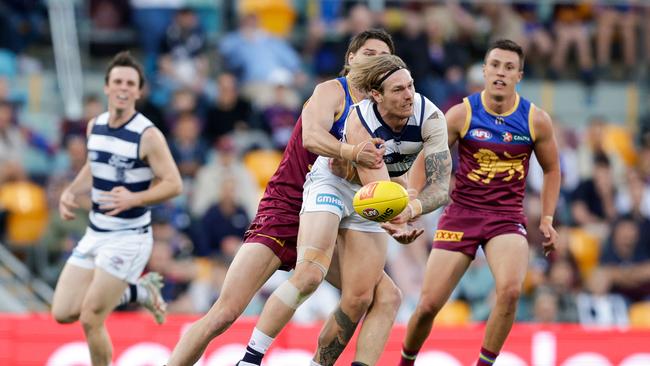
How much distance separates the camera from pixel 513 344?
39.6ft

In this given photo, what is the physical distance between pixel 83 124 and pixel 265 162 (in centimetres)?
234

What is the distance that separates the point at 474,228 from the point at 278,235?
5.77 feet

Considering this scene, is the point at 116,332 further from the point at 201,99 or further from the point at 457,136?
the point at 201,99

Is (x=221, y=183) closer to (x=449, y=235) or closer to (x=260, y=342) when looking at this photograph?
(x=449, y=235)

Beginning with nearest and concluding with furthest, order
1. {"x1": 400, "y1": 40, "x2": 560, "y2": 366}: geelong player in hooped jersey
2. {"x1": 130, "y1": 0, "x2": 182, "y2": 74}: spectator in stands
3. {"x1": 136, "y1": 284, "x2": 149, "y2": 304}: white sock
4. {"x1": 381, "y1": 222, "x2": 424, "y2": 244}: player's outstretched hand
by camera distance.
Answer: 1. {"x1": 381, "y1": 222, "x2": 424, "y2": 244}: player's outstretched hand
2. {"x1": 400, "y1": 40, "x2": 560, "y2": 366}: geelong player in hooped jersey
3. {"x1": 136, "y1": 284, "x2": 149, "y2": 304}: white sock
4. {"x1": 130, "y1": 0, "x2": 182, "y2": 74}: spectator in stands

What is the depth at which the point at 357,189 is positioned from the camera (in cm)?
867

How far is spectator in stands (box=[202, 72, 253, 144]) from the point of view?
16.0 meters

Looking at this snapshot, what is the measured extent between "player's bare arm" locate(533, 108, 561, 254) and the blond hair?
6.09 ft

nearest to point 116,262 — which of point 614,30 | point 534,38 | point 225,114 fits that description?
point 225,114

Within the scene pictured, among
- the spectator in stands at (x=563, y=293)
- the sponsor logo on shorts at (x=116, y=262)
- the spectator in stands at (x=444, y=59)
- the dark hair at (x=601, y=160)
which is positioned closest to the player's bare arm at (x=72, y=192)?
the sponsor logo on shorts at (x=116, y=262)

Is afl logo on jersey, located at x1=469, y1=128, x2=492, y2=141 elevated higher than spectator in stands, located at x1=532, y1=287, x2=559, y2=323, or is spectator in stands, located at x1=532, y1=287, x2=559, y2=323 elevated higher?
afl logo on jersey, located at x1=469, y1=128, x2=492, y2=141

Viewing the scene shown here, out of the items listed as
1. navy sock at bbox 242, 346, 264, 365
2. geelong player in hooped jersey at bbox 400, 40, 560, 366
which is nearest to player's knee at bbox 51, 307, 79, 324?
navy sock at bbox 242, 346, 264, 365

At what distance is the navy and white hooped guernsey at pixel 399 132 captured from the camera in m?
8.36

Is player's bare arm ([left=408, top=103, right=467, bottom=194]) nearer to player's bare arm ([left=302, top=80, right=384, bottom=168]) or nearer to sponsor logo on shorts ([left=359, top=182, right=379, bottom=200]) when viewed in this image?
player's bare arm ([left=302, top=80, right=384, bottom=168])
